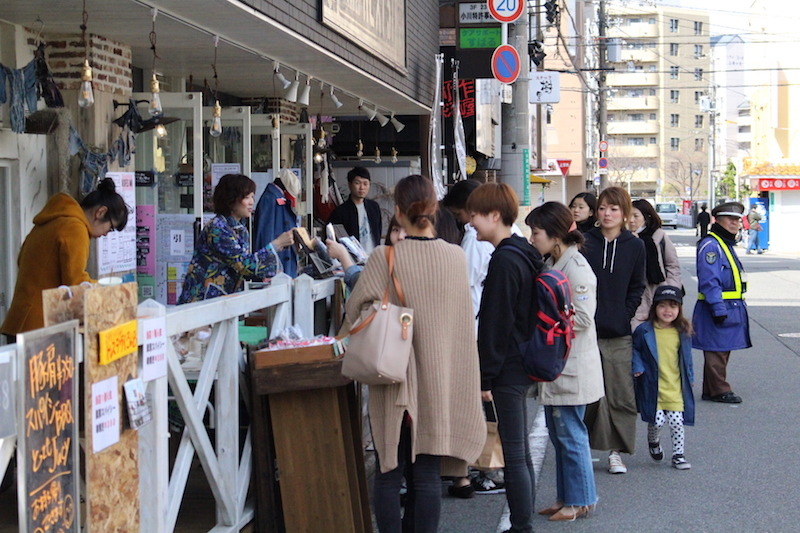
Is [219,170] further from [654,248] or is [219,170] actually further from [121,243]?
[654,248]

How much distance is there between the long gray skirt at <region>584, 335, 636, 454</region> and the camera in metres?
6.96

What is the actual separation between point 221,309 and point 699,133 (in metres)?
111

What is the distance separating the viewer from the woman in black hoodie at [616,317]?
6957mm

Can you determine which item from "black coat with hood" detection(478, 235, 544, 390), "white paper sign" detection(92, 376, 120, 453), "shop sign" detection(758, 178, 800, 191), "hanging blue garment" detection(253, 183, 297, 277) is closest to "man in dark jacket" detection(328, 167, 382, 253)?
"hanging blue garment" detection(253, 183, 297, 277)

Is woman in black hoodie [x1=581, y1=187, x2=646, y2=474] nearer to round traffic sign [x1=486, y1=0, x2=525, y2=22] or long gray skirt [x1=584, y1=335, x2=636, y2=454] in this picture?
long gray skirt [x1=584, y1=335, x2=636, y2=454]

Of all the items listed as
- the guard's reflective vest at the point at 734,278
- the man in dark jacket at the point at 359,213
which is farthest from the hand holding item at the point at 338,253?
the guard's reflective vest at the point at 734,278

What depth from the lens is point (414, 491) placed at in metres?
4.79

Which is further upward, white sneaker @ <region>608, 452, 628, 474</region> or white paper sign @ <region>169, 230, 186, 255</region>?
white paper sign @ <region>169, 230, 186, 255</region>

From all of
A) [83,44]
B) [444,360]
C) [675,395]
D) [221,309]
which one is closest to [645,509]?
[675,395]

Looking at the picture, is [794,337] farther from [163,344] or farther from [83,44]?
[163,344]

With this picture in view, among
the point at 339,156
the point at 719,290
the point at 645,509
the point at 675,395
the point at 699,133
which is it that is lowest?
the point at 645,509

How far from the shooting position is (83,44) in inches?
310

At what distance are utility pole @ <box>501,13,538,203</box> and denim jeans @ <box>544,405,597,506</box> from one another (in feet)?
29.0

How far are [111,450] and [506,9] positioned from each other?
1141 cm
